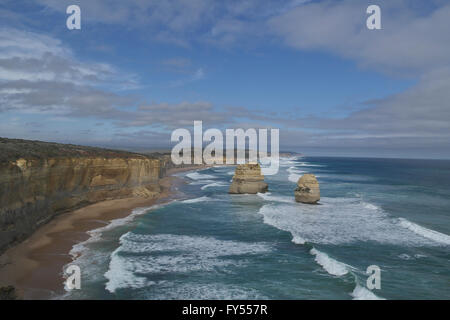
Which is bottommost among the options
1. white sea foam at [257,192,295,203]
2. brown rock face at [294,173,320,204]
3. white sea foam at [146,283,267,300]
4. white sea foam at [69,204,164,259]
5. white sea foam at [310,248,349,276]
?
white sea foam at [146,283,267,300]

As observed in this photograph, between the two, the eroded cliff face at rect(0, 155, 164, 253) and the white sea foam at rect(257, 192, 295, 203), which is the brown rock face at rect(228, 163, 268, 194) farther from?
the eroded cliff face at rect(0, 155, 164, 253)

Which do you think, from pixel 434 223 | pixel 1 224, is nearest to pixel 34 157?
pixel 1 224

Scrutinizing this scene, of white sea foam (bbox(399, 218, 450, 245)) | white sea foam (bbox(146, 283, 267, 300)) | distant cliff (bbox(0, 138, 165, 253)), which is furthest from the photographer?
white sea foam (bbox(399, 218, 450, 245))

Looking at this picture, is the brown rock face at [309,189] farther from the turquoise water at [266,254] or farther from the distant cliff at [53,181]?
the distant cliff at [53,181]
